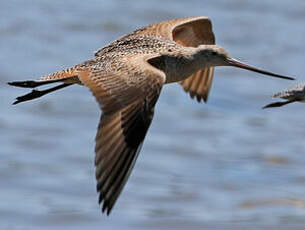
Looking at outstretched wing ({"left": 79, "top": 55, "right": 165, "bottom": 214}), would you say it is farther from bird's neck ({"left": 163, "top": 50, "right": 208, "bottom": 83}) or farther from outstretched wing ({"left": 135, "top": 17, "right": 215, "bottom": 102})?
outstretched wing ({"left": 135, "top": 17, "right": 215, "bottom": 102})

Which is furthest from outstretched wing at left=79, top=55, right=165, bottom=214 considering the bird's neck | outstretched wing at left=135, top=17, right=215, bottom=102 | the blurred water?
the blurred water

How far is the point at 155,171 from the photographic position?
1096cm

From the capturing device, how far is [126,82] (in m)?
6.91

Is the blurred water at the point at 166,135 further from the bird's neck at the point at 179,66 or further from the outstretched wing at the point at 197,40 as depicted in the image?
the bird's neck at the point at 179,66

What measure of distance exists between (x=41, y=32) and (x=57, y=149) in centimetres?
308

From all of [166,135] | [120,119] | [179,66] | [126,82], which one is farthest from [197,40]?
[166,135]

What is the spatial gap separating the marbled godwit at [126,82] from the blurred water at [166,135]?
2212 millimetres

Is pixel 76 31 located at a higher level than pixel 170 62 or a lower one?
lower

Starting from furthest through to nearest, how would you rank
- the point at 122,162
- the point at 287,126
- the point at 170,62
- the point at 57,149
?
the point at 287,126, the point at 57,149, the point at 170,62, the point at 122,162

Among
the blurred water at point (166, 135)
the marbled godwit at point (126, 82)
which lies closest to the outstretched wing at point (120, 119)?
the marbled godwit at point (126, 82)

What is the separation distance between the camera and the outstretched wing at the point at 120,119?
255 inches

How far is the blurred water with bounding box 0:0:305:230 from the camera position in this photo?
10.1m

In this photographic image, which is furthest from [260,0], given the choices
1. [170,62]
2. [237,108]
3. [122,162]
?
[122,162]

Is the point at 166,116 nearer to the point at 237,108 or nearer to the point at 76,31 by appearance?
the point at 237,108
